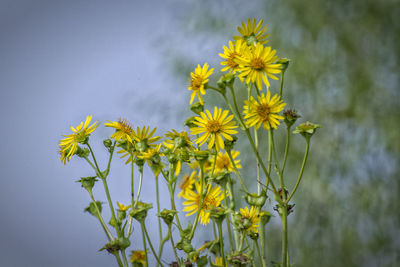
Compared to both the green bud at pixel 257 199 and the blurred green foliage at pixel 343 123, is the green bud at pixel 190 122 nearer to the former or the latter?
the green bud at pixel 257 199

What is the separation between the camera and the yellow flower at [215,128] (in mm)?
395

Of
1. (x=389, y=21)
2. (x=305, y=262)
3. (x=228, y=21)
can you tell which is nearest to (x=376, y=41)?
(x=389, y=21)

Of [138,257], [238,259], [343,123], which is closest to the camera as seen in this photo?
[238,259]

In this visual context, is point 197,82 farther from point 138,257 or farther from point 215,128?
point 138,257

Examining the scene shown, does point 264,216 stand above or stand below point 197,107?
below

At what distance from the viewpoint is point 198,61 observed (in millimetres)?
1645

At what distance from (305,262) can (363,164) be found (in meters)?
0.38

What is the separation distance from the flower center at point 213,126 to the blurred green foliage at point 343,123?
1125mm

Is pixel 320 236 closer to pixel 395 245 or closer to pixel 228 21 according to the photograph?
pixel 395 245

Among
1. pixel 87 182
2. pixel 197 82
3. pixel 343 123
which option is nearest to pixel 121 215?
pixel 87 182

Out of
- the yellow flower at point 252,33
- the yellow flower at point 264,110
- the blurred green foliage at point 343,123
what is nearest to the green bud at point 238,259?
the yellow flower at point 264,110

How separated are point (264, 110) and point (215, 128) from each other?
0.05 meters

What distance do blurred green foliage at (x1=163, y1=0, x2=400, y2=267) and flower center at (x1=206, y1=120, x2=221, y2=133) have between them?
1.13 m

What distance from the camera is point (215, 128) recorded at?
397 millimetres
